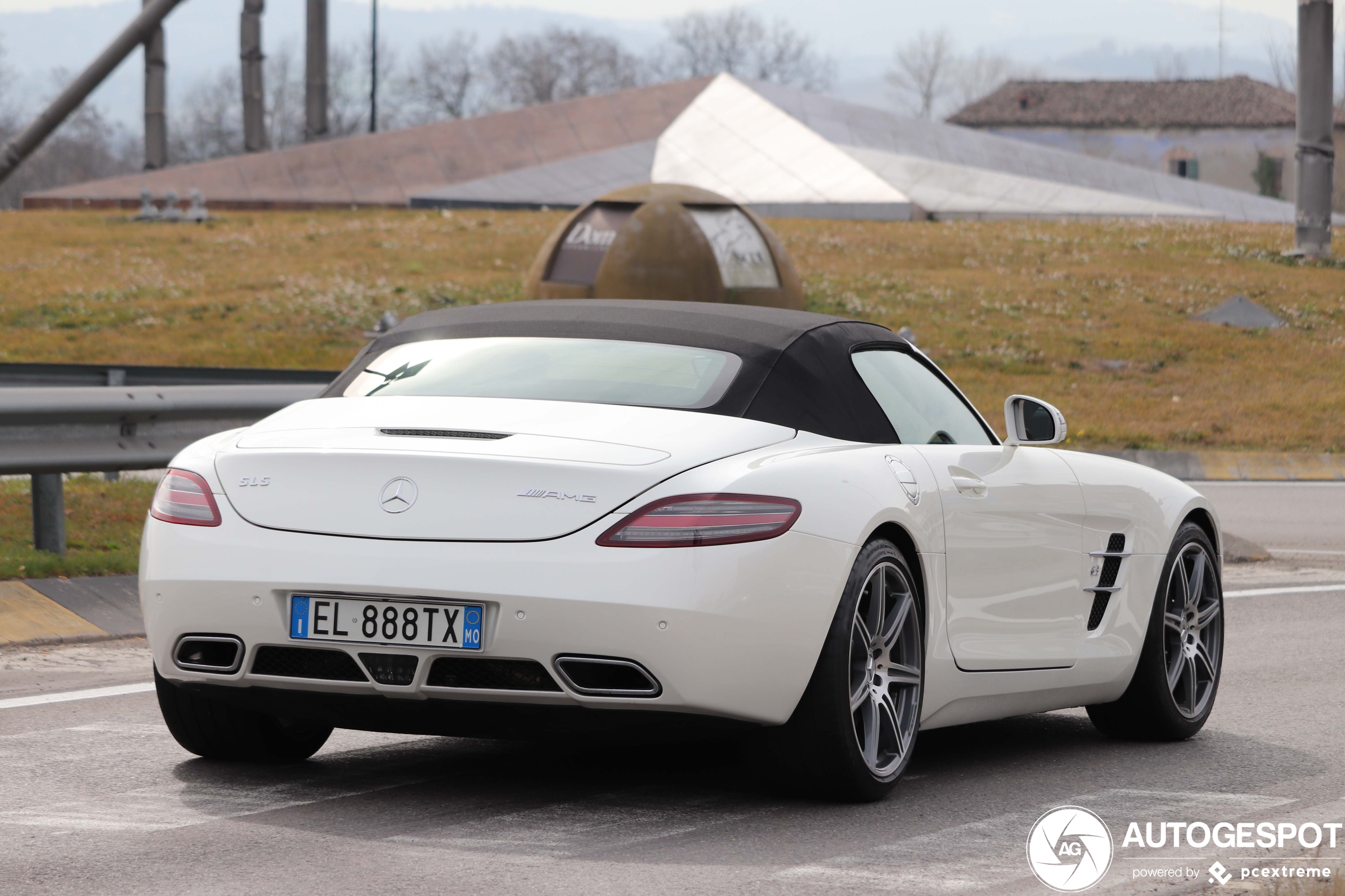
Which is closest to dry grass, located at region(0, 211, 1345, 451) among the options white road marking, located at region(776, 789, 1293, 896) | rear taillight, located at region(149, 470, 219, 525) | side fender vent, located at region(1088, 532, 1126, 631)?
side fender vent, located at region(1088, 532, 1126, 631)

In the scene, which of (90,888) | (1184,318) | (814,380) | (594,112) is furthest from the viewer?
(594,112)

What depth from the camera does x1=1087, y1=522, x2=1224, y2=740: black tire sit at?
22.2ft

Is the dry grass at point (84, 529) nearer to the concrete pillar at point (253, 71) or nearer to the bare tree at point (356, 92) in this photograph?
the concrete pillar at point (253, 71)

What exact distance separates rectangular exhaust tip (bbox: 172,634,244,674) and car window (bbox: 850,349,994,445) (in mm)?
2058

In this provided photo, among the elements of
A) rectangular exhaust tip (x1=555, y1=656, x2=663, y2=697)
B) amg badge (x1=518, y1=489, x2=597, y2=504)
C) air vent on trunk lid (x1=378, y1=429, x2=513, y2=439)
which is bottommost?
rectangular exhaust tip (x1=555, y1=656, x2=663, y2=697)

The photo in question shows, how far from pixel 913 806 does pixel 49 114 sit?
32892mm

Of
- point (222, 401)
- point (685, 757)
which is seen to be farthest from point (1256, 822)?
point (222, 401)

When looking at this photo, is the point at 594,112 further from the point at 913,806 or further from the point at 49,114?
the point at 913,806

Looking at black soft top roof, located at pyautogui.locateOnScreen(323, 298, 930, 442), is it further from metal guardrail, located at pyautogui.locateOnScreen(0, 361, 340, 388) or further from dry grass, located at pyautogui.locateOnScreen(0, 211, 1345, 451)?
dry grass, located at pyautogui.locateOnScreen(0, 211, 1345, 451)

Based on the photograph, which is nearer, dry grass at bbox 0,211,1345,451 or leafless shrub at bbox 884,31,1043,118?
dry grass at bbox 0,211,1345,451

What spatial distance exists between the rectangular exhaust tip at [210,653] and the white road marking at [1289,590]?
7285 mm

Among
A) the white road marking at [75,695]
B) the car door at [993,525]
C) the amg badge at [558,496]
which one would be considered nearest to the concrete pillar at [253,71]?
the white road marking at [75,695]

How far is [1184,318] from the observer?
98.9 ft

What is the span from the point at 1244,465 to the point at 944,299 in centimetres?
1170
